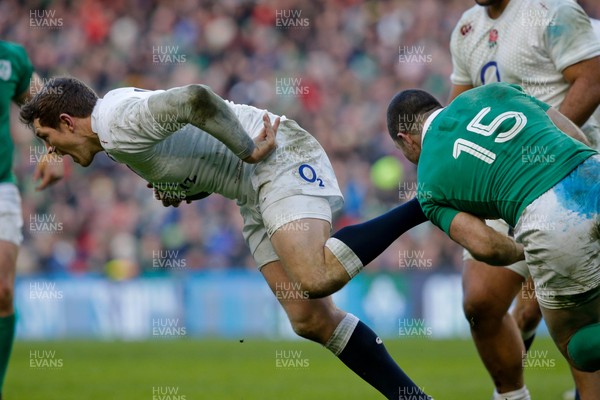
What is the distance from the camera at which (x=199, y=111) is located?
5.00m

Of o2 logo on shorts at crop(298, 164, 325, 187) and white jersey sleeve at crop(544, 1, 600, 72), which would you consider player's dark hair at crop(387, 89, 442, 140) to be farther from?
white jersey sleeve at crop(544, 1, 600, 72)

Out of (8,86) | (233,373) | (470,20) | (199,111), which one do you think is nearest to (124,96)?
(199,111)

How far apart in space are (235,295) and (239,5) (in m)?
7.37

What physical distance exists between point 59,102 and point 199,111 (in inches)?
36.4

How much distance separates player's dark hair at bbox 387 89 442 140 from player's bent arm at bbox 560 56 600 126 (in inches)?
43.6

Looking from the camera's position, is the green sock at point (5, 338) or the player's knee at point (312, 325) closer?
the player's knee at point (312, 325)

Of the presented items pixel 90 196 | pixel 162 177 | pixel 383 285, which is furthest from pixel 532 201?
pixel 90 196

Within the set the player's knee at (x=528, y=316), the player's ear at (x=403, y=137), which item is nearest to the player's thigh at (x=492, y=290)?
the player's knee at (x=528, y=316)

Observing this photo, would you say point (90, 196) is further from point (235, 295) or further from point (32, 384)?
point (32, 384)

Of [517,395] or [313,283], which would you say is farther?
[517,395]

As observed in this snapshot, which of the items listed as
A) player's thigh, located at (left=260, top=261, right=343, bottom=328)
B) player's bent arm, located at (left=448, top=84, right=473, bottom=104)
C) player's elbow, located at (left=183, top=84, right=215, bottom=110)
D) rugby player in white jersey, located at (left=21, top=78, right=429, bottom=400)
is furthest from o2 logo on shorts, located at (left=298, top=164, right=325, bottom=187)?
player's bent arm, located at (left=448, top=84, right=473, bottom=104)

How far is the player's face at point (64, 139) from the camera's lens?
538 cm

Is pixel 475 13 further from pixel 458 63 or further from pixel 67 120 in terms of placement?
pixel 67 120

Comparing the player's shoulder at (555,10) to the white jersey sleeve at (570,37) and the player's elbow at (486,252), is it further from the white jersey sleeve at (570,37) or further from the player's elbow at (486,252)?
the player's elbow at (486,252)
